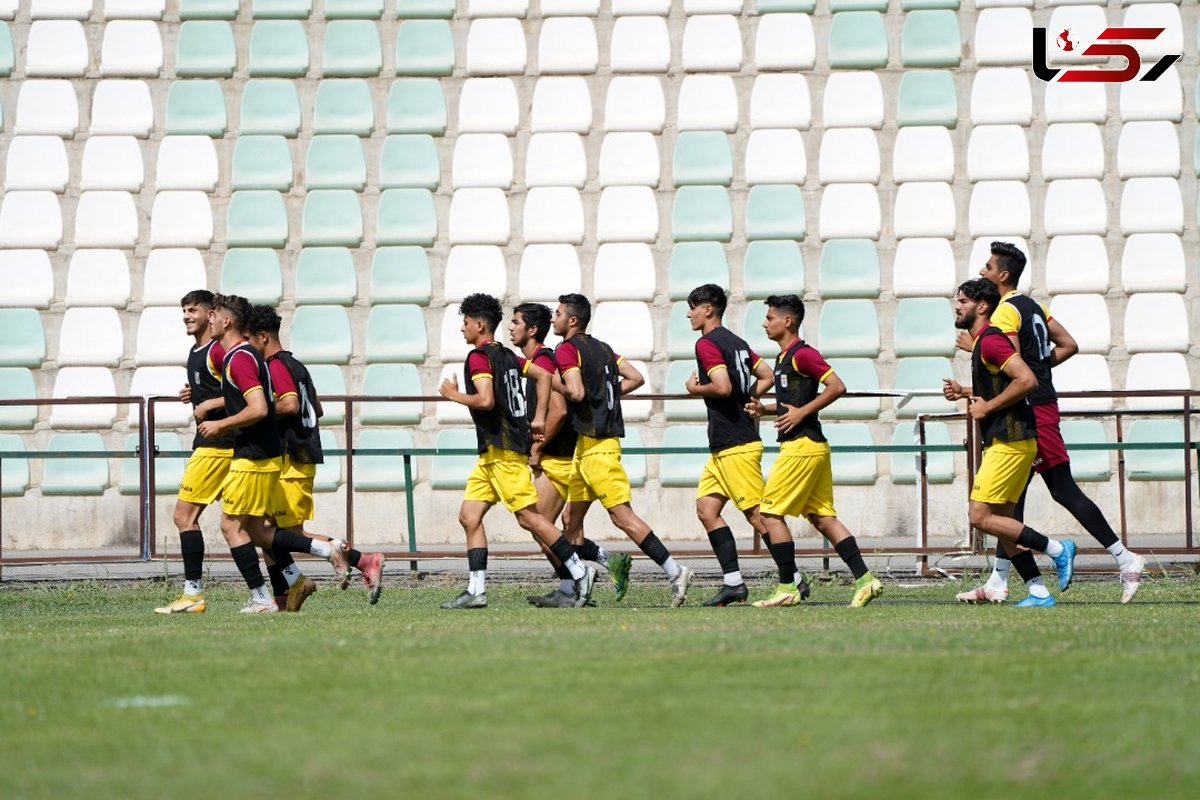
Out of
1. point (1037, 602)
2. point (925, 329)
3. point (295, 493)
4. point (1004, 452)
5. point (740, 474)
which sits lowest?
point (1037, 602)

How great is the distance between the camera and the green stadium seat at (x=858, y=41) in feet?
61.8

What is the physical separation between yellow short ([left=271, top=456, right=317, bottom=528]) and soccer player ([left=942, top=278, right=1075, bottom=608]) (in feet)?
13.8

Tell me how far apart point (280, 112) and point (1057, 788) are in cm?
1634

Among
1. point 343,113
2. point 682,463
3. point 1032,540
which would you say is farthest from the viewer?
point 343,113

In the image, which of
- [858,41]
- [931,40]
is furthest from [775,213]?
[931,40]

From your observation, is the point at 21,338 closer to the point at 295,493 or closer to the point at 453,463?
the point at 453,463

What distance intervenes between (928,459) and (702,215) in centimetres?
375

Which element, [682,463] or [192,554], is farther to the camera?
[682,463]

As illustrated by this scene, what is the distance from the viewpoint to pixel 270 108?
19031 mm

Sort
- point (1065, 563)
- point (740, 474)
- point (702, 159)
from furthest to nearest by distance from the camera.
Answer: point (702, 159) < point (740, 474) < point (1065, 563)

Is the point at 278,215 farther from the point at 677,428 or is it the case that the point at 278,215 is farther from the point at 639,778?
the point at 639,778

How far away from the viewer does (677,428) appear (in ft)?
59.7

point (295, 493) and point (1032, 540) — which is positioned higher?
point (295, 493)

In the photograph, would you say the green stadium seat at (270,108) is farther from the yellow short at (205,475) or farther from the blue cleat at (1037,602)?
the blue cleat at (1037,602)
